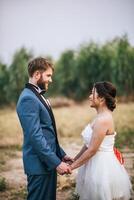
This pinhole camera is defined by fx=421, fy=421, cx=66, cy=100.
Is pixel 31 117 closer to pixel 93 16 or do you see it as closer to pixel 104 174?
pixel 104 174

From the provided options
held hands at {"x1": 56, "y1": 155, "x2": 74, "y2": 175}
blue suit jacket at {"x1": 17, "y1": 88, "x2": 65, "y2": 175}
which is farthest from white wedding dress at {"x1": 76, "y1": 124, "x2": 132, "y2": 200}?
blue suit jacket at {"x1": 17, "y1": 88, "x2": 65, "y2": 175}

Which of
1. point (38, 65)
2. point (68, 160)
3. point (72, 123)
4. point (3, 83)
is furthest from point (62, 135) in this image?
point (38, 65)

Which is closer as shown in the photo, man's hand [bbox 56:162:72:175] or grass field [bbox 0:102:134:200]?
man's hand [bbox 56:162:72:175]

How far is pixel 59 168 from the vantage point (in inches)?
105

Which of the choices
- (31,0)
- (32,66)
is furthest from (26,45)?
(32,66)

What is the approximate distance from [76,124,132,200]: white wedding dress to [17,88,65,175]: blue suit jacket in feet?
0.76

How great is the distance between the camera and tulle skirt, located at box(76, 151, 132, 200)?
8.80ft

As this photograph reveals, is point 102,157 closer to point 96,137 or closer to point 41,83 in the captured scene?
point 96,137

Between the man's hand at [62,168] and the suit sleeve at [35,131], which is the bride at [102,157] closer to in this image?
the man's hand at [62,168]

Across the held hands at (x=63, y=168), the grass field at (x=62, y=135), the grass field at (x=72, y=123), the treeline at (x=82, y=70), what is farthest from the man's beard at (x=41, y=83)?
the treeline at (x=82, y=70)

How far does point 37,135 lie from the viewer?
8.39 feet

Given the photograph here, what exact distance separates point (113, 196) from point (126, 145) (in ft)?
9.27

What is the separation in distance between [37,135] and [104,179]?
52 cm

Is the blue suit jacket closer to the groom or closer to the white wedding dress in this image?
the groom
